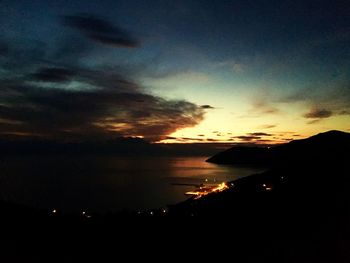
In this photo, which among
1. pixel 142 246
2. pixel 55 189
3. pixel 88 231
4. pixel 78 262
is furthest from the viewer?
pixel 55 189

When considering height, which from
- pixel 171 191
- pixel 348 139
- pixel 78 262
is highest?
pixel 348 139

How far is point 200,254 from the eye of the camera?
46.6 ft

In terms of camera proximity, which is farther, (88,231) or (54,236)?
(88,231)

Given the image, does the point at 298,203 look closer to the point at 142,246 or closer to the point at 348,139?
the point at 142,246

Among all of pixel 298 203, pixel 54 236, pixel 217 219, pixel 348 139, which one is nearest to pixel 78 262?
pixel 54 236

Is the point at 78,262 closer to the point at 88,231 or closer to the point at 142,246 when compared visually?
the point at 142,246

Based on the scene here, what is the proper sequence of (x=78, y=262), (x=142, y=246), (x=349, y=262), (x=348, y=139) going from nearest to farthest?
(x=349, y=262) → (x=78, y=262) → (x=142, y=246) → (x=348, y=139)

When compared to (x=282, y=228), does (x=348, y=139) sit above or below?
above

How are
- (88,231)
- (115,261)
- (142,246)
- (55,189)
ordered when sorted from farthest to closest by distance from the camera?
(55,189), (88,231), (142,246), (115,261)

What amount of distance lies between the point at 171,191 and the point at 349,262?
98.9 m

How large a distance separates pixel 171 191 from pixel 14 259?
98.1 meters

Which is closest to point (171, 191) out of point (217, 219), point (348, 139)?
point (217, 219)

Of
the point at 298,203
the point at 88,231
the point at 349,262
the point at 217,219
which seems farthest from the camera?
the point at 217,219

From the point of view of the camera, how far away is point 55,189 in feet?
345
